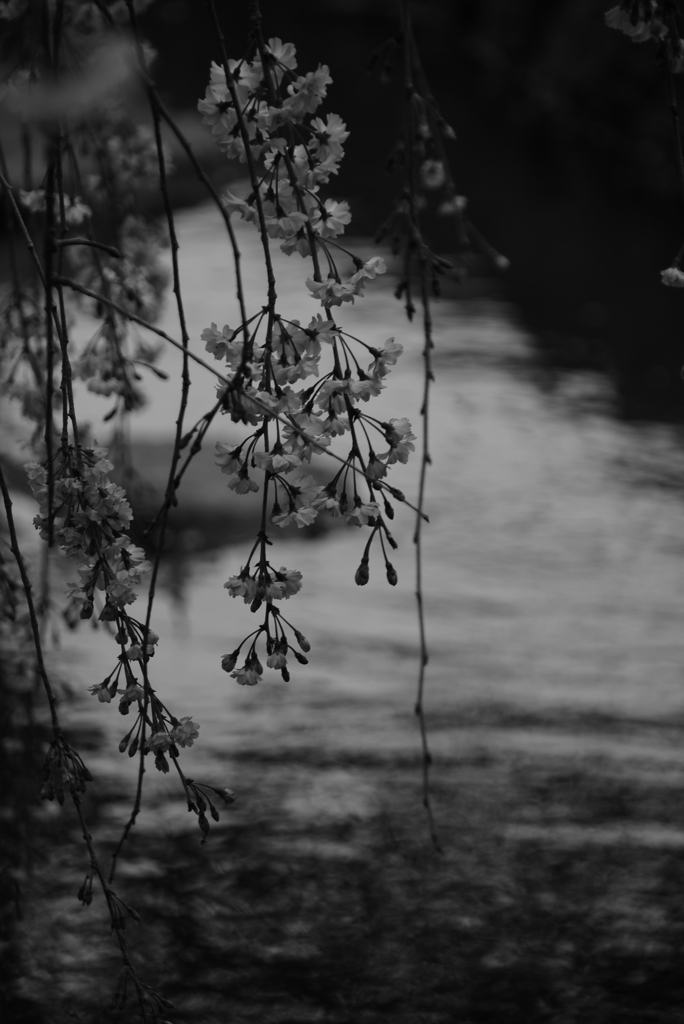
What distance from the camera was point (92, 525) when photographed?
1030 millimetres

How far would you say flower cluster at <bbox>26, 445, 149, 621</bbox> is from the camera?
101 centimetres

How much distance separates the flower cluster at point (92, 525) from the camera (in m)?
1.01

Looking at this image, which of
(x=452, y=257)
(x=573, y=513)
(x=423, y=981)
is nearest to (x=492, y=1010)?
(x=423, y=981)

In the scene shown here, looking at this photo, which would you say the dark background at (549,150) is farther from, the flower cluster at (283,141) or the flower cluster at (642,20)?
the flower cluster at (283,141)

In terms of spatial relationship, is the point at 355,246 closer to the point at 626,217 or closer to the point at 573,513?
the point at 626,217

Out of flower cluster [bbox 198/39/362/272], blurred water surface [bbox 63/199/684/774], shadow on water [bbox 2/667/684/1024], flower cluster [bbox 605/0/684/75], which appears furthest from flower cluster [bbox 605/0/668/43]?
blurred water surface [bbox 63/199/684/774]

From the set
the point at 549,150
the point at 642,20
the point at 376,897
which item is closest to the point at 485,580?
the point at 376,897

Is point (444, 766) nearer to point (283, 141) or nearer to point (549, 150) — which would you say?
point (283, 141)

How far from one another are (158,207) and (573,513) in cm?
485

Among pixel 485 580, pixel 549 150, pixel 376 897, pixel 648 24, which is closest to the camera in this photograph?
pixel 648 24

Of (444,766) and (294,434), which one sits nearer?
(294,434)

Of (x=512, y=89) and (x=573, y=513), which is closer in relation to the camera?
(x=573, y=513)

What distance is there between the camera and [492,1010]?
6.43ft

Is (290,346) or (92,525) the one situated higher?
(290,346)
